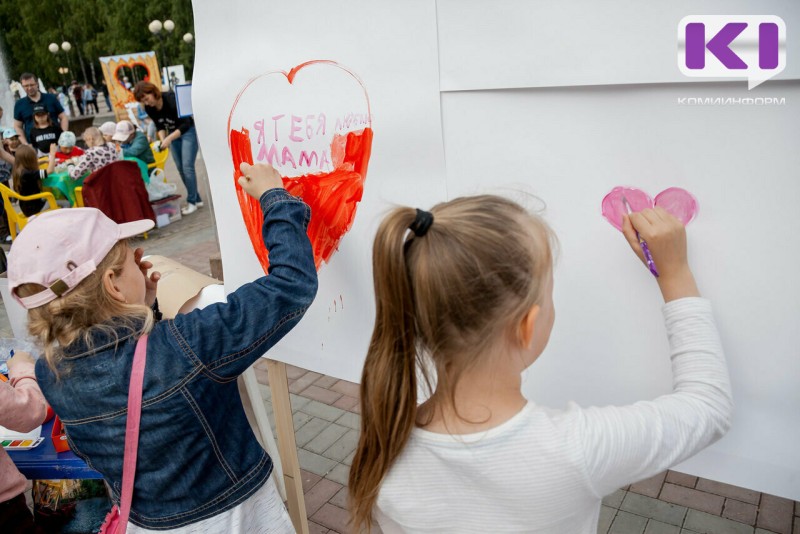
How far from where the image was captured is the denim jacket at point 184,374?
127 centimetres

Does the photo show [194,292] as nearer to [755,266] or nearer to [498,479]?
[498,479]

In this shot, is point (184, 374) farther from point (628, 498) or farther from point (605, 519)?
point (628, 498)

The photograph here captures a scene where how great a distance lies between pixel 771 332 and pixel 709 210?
23cm

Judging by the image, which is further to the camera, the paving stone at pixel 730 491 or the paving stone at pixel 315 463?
the paving stone at pixel 315 463

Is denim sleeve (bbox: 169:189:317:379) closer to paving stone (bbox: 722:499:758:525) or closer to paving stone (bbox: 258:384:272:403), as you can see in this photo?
paving stone (bbox: 722:499:758:525)

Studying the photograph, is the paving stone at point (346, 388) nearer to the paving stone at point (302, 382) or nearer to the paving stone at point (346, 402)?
the paving stone at point (346, 402)

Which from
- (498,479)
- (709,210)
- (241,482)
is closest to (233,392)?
(241,482)

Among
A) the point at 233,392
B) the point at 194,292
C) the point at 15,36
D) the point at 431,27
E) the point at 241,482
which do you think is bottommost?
the point at 241,482

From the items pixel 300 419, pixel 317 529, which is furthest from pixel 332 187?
pixel 300 419

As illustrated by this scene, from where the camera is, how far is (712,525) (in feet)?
7.74

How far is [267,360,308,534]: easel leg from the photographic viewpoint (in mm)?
1808

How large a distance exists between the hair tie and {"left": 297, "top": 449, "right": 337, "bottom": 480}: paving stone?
228 centimetres

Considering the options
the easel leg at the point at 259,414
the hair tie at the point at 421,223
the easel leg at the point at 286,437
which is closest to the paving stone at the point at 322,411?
the easel leg at the point at 259,414

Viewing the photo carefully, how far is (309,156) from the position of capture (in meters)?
1.47
